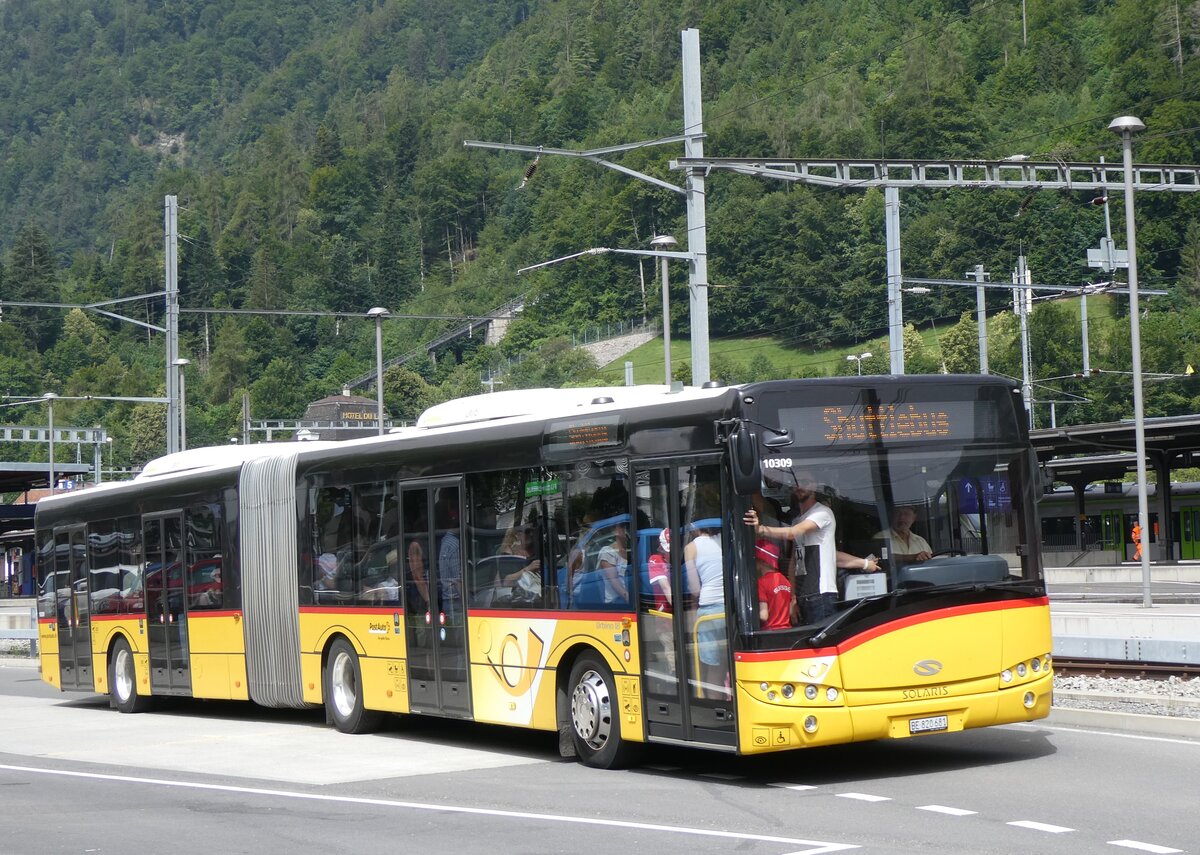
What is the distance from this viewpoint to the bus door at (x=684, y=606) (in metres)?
12.3

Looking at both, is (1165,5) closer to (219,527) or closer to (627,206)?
(627,206)

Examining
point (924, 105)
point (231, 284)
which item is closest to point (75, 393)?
point (231, 284)

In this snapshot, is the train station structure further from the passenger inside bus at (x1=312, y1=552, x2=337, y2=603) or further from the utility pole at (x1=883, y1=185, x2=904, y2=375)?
the passenger inside bus at (x1=312, y1=552, x2=337, y2=603)

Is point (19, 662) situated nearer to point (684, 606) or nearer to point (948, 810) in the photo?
point (684, 606)

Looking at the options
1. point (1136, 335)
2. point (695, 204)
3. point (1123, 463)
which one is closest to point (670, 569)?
point (695, 204)

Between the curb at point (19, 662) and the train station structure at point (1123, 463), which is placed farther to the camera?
the train station structure at point (1123, 463)

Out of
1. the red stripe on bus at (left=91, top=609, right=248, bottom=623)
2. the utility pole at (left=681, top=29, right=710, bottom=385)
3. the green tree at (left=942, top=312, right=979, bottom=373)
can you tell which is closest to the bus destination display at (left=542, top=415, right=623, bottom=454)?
the red stripe on bus at (left=91, top=609, right=248, bottom=623)

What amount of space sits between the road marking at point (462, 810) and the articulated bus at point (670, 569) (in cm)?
151

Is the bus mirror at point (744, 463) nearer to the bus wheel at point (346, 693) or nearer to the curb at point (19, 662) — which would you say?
the bus wheel at point (346, 693)

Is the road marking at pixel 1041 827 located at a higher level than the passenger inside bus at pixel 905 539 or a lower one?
lower

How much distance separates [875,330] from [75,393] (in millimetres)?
83929

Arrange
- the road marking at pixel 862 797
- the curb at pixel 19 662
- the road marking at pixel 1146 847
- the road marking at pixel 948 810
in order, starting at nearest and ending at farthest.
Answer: the road marking at pixel 1146 847 → the road marking at pixel 948 810 → the road marking at pixel 862 797 → the curb at pixel 19 662

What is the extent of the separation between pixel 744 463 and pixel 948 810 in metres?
2.59

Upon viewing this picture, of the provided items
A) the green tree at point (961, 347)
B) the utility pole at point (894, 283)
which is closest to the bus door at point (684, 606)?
the utility pole at point (894, 283)
